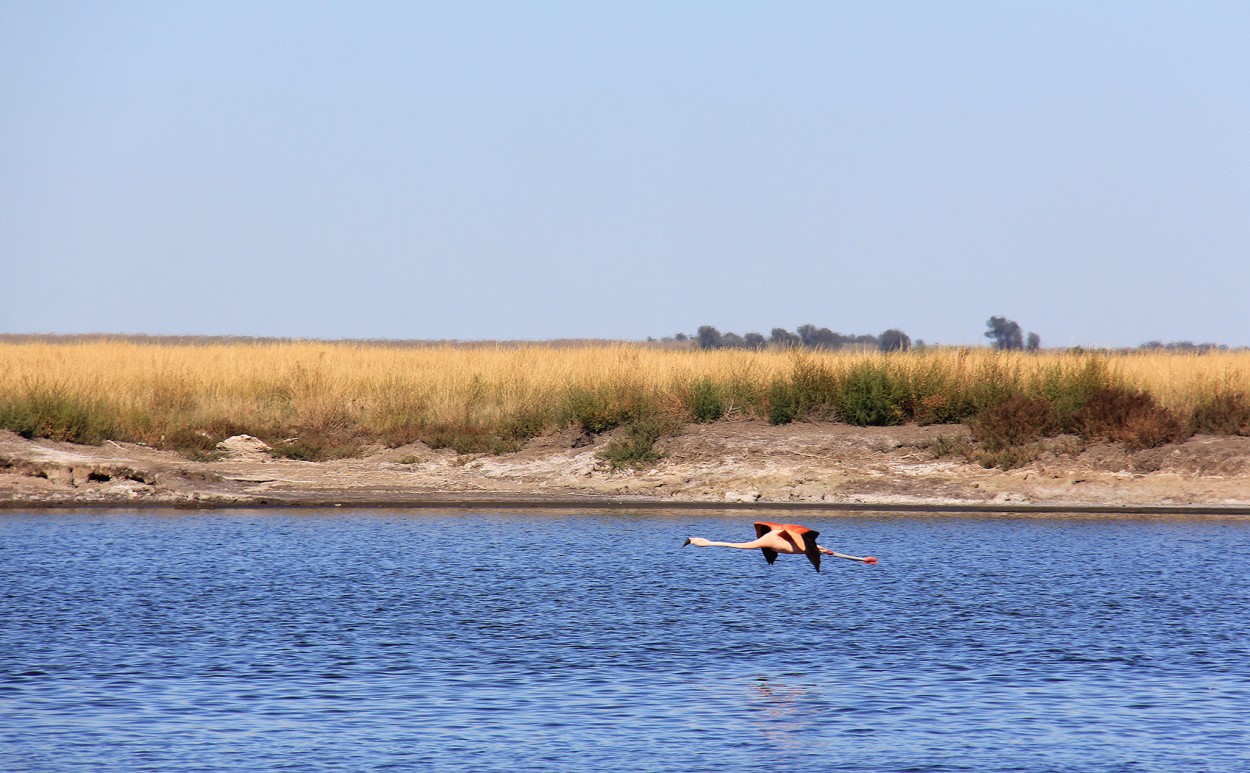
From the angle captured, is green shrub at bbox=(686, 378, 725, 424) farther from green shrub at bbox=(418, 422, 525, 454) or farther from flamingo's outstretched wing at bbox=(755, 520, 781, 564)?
flamingo's outstretched wing at bbox=(755, 520, 781, 564)

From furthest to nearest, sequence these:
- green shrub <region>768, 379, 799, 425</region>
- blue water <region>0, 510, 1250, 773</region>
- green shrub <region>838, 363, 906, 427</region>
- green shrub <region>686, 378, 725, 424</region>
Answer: green shrub <region>686, 378, 725, 424</region> < green shrub <region>768, 379, 799, 425</region> < green shrub <region>838, 363, 906, 427</region> < blue water <region>0, 510, 1250, 773</region>

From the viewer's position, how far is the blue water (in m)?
10.1

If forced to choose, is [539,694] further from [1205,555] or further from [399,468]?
[399,468]

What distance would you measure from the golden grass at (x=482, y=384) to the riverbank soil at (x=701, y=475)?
114 cm

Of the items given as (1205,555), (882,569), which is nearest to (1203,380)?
(1205,555)

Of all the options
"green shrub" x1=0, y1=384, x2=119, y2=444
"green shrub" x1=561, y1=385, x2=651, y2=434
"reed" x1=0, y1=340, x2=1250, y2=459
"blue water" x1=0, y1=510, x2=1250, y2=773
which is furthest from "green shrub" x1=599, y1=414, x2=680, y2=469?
"green shrub" x1=0, y1=384, x2=119, y2=444

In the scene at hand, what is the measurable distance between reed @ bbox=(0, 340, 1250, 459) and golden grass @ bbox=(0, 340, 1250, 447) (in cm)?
5

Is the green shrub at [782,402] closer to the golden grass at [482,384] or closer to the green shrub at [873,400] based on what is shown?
the golden grass at [482,384]

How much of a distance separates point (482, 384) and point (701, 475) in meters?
6.95

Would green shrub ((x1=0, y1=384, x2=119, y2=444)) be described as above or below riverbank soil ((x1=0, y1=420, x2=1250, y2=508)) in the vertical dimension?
above

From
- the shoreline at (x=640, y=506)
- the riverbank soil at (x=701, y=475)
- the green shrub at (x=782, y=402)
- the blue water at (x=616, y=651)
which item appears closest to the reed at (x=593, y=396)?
the green shrub at (x=782, y=402)

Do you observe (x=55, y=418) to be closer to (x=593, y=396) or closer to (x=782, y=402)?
(x=593, y=396)

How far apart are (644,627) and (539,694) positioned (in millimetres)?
2824

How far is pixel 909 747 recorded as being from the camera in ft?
33.1
